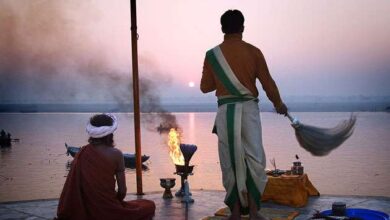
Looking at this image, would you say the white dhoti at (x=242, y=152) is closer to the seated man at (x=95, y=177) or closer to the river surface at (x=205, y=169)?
the seated man at (x=95, y=177)

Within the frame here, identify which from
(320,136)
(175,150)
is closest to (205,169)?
(175,150)

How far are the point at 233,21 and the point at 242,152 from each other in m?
1.19

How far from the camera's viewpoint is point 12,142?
89.4m

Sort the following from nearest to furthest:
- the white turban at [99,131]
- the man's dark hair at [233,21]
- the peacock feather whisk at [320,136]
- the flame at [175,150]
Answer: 1. the white turban at [99,131]
2. the man's dark hair at [233,21]
3. the peacock feather whisk at [320,136]
4. the flame at [175,150]

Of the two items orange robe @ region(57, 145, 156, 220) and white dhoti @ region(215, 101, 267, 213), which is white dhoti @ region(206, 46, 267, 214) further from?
orange robe @ region(57, 145, 156, 220)

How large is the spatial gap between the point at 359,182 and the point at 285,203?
135 ft

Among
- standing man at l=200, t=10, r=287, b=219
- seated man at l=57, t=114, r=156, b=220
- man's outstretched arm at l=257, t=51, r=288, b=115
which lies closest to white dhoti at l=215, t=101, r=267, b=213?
standing man at l=200, t=10, r=287, b=219

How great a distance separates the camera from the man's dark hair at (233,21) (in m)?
4.77

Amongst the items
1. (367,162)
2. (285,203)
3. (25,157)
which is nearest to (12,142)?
(25,157)

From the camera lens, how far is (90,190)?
4.71 m

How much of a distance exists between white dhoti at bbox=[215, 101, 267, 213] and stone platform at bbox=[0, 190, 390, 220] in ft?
4.13

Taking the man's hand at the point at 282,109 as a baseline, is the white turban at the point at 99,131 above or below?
below

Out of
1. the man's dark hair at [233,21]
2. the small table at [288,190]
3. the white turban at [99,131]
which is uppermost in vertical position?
the man's dark hair at [233,21]

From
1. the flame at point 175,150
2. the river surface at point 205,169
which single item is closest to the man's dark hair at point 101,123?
the flame at point 175,150
